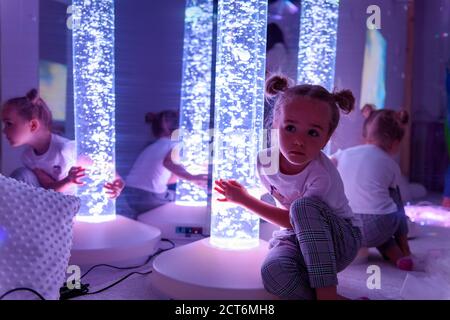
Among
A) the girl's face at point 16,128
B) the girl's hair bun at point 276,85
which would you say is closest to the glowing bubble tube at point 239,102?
the girl's hair bun at point 276,85

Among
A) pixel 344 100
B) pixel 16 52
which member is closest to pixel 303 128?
pixel 344 100

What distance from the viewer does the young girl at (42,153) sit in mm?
1556

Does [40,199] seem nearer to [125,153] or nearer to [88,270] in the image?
[88,270]

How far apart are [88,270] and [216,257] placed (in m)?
0.42

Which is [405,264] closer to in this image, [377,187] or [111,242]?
[377,187]

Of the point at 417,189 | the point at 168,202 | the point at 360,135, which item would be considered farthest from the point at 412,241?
the point at 168,202

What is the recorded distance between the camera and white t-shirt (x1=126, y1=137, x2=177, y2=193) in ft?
6.24

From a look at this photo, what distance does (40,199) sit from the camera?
3.65 ft

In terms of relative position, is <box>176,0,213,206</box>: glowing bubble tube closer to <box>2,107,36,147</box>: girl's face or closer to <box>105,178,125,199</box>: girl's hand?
<box>105,178,125,199</box>: girl's hand

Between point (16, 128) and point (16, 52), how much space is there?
11.5 inches

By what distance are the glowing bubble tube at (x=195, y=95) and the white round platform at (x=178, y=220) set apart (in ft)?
Result: 0.21

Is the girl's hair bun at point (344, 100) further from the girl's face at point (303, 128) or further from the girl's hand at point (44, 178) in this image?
the girl's hand at point (44, 178)

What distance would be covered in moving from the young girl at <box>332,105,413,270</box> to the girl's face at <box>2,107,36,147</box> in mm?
1090
